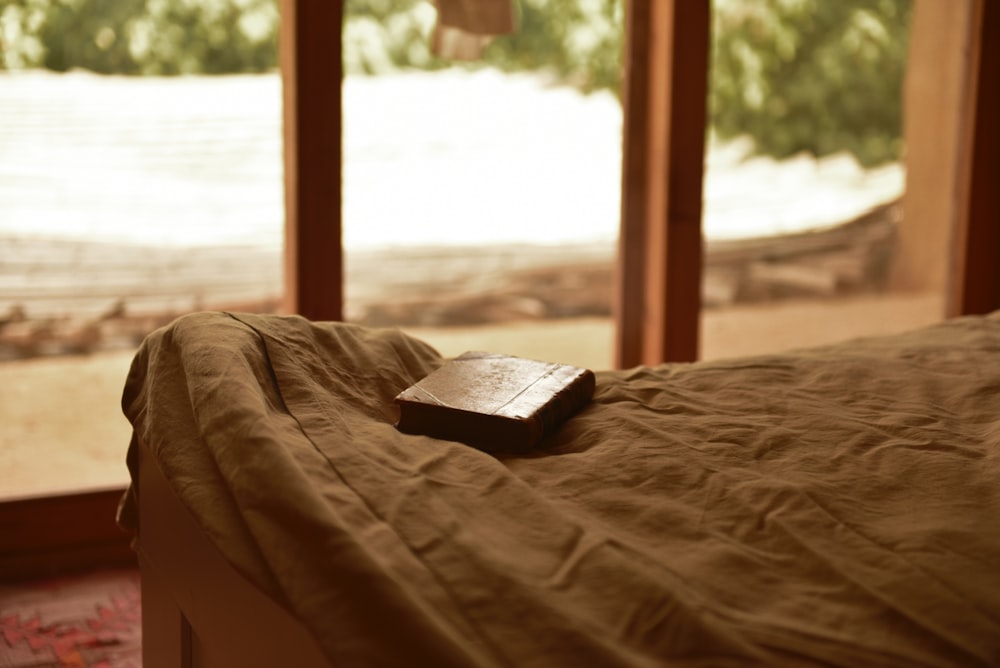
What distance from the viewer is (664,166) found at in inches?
102

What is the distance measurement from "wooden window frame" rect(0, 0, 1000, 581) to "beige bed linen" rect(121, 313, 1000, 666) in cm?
93

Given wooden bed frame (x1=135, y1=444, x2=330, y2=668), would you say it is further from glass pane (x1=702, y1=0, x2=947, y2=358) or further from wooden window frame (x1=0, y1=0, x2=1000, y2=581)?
glass pane (x1=702, y1=0, x2=947, y2=358)

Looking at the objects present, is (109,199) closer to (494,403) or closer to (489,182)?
(489,182)

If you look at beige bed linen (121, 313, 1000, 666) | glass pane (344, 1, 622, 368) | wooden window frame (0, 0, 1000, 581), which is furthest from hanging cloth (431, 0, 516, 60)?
beige bed linen (121, 313, 1000, 666)

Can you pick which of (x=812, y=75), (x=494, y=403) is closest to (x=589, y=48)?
(x=812, y=75)

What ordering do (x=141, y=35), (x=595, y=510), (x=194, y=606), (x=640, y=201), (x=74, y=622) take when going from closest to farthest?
(x=595, y=510), (x=194, y=606), (x=74, y=622), (x=141, y=35), (x=640, y=201)

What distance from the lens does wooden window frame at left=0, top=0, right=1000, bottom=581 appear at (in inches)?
86.6

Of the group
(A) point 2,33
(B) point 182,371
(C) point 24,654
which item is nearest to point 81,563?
(C) point 24,654

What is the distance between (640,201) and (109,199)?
1.22 metres

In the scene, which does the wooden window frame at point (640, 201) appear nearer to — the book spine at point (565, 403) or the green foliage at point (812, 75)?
the green foliage at point (812, 75)

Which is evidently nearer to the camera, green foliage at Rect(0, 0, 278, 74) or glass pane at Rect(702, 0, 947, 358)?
green foliage at Rect(0, 0, 278, 74)

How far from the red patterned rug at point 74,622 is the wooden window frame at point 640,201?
0.28 ft

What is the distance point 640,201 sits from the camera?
265 cm

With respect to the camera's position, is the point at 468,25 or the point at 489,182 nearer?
the point at 468,25
